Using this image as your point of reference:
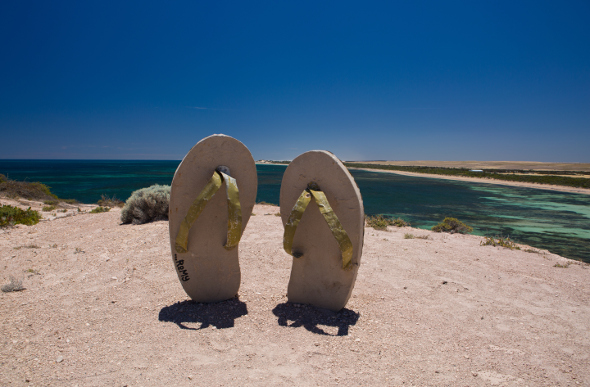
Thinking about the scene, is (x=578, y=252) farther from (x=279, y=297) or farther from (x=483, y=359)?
(x=279, y=297)

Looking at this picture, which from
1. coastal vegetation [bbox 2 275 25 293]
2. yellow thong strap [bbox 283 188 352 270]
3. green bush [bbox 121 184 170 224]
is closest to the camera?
yellow thong strap [bbox 283 188 352 270]

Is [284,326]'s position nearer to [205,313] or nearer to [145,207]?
[205,313]

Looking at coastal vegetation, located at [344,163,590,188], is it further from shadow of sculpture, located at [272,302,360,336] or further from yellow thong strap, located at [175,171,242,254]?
yellow thong strap, located at [175,171,242,254]

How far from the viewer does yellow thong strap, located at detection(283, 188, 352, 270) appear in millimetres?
3529

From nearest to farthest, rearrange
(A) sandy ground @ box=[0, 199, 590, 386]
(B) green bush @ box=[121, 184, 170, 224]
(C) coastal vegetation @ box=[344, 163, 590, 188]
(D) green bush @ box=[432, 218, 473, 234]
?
(A) sandy ground @ box=[0, 199, 590, 386]
(B) green bush @ box=[121, 184, 170, 224]
(D) green bush @ box=[432, 218, 473, 234]
(C) coastal vegetation @ box=[344, 163, 590, 188]

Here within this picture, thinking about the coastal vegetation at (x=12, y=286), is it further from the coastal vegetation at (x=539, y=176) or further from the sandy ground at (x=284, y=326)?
the coastal vegetation at (x=539, y=176)

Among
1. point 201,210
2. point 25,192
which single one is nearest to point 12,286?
point 201,210

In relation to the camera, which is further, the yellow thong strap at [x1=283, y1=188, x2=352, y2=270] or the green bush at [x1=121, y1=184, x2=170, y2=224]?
the green bush at [x1=121, y1=184, x2=170, y2=224]

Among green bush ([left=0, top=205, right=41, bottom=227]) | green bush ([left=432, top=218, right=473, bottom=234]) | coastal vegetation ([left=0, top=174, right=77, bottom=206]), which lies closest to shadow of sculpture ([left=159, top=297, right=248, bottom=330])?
green bush ([left=0, top=205, right=41, bottom=227])

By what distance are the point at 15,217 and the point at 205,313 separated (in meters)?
8.80

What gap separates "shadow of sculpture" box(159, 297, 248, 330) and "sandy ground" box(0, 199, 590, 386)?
2cm

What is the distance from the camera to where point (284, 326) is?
11.7 ft

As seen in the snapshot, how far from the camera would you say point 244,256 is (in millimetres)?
6375

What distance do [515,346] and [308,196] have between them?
9.52 ft
